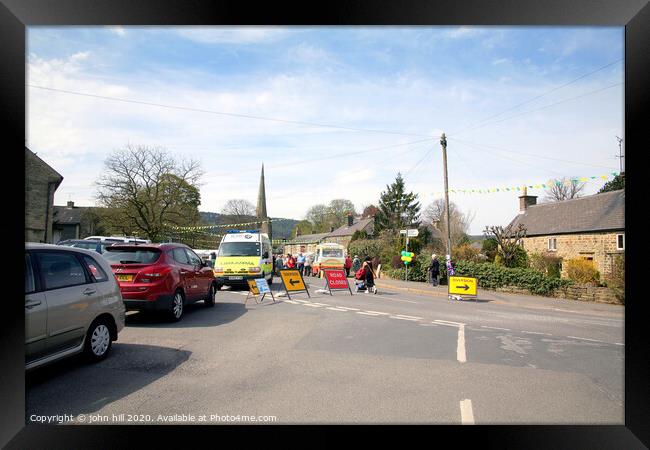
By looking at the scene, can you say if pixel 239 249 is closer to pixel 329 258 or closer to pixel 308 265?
pixel 329 258

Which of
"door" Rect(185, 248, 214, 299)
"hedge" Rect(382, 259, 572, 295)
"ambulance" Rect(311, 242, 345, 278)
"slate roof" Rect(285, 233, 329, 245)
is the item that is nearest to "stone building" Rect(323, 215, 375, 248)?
"slate roof" Rect(285, 233, 329, 245)

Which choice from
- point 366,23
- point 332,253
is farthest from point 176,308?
point 332,253

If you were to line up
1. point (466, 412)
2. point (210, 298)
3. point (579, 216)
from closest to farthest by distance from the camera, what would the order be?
point (466, 412)
point (210, 298)
point (579, 216)

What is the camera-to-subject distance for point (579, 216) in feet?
109

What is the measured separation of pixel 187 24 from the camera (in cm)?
488

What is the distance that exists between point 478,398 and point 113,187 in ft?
119

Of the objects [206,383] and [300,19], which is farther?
[206,383]

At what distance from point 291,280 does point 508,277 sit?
436 inches

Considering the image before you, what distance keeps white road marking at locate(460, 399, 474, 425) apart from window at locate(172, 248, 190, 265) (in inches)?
282

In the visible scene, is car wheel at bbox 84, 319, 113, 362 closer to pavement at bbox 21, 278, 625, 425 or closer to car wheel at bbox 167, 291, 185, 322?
pavement at bbox 21, 278, 625, 425

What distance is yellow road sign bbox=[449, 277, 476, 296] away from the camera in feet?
56.5

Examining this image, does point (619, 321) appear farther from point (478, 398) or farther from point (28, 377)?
point (28, 377)

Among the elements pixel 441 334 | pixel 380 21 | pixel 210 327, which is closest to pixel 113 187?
pixel 210 327

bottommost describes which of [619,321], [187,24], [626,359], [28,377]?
[619,321]
